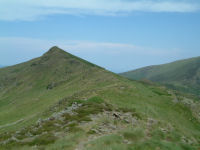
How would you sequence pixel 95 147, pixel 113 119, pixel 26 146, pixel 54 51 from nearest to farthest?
1. pixel 95 147
2. pixel 26 146
3. pixel 113 119
4. pixel 54 51

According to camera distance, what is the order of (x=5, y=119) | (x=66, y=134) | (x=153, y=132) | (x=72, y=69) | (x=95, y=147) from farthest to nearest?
(x=72, y=69) < (x=5, y=119) < (x=153, y=132) < (x=66, y=134) < (x=95, y=147)

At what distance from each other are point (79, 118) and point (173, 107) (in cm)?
2779

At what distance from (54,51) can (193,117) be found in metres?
112

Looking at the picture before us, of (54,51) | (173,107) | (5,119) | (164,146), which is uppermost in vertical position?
(54,51)

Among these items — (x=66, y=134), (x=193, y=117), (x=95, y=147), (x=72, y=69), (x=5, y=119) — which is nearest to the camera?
(x=95, y=147)

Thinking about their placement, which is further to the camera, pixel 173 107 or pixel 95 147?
pixel 173 107

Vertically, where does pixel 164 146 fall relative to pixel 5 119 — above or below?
above

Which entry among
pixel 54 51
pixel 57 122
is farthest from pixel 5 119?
pixel 54 51

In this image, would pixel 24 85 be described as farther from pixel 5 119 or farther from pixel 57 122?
pixel 57 122

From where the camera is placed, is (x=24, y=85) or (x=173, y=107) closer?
(x=173, y=107)

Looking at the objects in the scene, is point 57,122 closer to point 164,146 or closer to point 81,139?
point 81,139

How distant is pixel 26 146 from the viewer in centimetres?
1650

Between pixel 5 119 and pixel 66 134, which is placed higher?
pixel 66 134

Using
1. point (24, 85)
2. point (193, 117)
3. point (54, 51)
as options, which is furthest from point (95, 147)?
point (54, 51)
